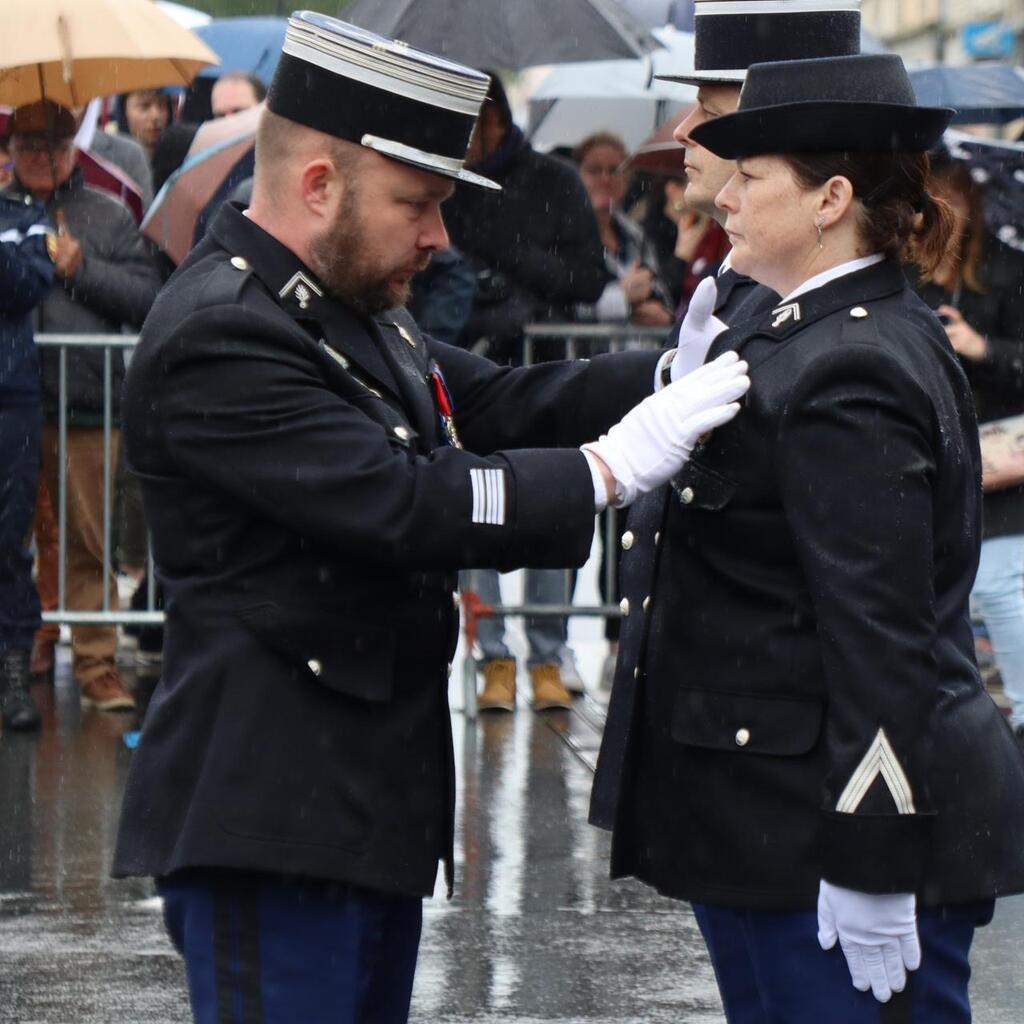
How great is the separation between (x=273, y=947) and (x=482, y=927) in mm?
2474

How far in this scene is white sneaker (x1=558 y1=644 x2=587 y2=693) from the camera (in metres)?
8.21

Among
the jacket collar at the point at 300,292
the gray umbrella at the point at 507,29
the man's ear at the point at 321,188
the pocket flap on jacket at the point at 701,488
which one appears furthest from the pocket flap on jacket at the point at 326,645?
the gray umbrella at the point at 507,29

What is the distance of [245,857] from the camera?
9.21 ft

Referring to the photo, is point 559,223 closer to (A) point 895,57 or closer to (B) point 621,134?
(B) point 621,134

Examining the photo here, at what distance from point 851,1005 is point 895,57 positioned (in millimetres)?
1319

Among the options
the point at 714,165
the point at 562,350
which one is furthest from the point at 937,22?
the point at 714,165

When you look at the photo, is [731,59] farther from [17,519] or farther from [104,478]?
[104,478]

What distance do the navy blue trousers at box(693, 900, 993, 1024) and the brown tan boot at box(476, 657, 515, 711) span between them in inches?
193

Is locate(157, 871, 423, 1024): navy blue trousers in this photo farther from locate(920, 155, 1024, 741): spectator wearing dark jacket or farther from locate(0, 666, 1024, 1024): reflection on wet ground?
locate(920, 155, 1024, 741): spectator wearing dark jacket

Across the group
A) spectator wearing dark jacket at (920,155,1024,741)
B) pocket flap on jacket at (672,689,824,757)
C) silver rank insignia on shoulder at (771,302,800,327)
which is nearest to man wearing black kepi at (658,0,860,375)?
silver rank insignia on shoulder at (771,302,800,327)

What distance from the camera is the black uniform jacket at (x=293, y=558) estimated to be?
2.80 meters

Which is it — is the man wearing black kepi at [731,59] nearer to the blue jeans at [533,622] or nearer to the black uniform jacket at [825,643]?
the black uniform jacket at [825,643]

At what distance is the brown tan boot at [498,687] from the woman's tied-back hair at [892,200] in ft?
16.5

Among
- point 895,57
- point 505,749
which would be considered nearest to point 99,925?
point 505,749
